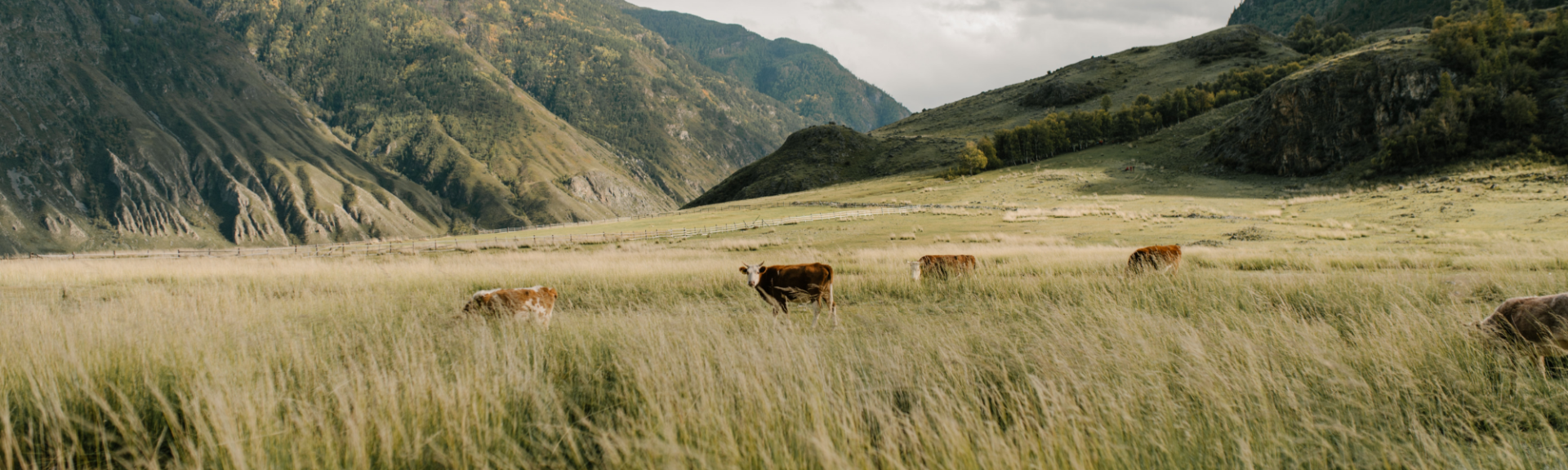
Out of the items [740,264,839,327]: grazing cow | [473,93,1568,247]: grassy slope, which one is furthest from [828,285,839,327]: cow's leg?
[473,93,1568,247]: grassy slope

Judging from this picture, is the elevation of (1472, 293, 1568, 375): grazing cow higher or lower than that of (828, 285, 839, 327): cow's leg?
higher

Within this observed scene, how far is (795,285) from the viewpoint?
33.3 feet

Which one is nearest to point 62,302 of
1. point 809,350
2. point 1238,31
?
point 809,350

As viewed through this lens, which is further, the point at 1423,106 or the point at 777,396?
the point at 1423,106

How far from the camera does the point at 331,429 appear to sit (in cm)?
340

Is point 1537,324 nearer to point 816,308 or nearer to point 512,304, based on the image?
point 816,308

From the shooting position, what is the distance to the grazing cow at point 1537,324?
4934 millimetres

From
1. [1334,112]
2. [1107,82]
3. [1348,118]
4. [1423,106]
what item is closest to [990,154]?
[1334,112]

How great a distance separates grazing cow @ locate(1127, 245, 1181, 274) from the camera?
1327 centimetres

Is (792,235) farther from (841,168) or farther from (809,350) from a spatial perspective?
(841,168)

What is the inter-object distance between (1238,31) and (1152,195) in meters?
129

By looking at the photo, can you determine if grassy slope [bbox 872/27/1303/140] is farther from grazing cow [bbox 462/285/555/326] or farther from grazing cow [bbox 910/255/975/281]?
grazing cow [bbox 462/285/555/326]

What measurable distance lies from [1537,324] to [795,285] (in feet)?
25.4

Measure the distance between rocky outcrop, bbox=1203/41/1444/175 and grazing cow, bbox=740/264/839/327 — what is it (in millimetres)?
77055
